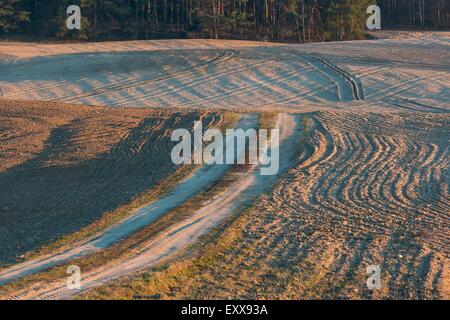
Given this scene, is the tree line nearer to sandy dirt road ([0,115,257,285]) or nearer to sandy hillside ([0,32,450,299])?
sandy hillside ([0,32,450,299])

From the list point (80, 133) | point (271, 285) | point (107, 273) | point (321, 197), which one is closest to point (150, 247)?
point (107, 273)

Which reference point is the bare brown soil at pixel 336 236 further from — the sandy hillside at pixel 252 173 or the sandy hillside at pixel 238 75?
the sandy hillside at pixel 238 75

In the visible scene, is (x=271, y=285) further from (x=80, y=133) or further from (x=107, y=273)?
(x=80, y=133)

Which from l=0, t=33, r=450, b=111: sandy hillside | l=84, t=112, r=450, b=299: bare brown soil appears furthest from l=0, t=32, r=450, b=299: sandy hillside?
l=0, t=33, r=450, b=111: sandy hillside

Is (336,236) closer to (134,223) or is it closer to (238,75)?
(134,223)

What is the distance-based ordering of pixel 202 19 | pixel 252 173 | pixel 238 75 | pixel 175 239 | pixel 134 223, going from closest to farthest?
pixel 175 239 < pixel 134 223 < pixel 252 173 < pixel 238 75 < pixel 202 19

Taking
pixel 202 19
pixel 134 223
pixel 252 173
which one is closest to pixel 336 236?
pixel 134 223
